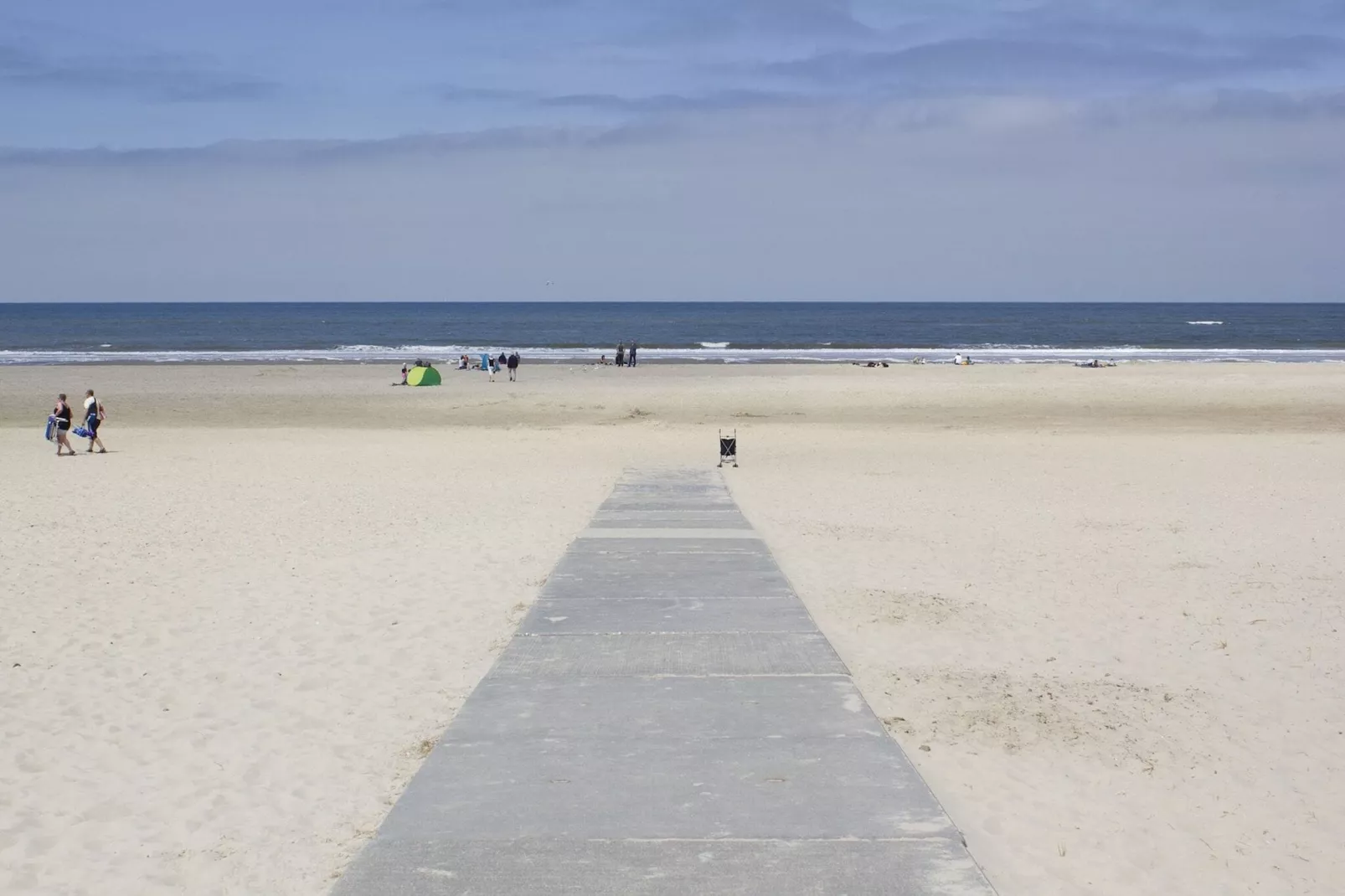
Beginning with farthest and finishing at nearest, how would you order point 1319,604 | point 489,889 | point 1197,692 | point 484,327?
point 484,327 → point 1319,604 → point 1197,692 → point 489,889

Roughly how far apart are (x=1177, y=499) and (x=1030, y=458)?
5097 millimetres

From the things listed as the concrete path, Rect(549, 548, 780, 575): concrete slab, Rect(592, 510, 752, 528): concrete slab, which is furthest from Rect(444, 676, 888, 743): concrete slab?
Rect(592, 510, 752, 528): concrete slab

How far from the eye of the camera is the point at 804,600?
10.1 meters

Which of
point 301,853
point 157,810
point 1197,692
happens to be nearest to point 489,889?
point 301,853

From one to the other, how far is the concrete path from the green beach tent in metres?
30.6

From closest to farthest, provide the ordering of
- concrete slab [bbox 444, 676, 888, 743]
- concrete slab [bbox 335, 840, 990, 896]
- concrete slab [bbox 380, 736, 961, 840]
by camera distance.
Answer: concrete slab [bbox 335, 840, 990, 896] → concrete slab [bbox 380, 736, 961, 840] → concrete slab [bbox 444, 676, 888, 743]

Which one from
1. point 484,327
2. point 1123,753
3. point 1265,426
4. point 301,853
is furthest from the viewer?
point 484,327

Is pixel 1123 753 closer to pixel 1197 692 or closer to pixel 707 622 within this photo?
pixel 1197 692

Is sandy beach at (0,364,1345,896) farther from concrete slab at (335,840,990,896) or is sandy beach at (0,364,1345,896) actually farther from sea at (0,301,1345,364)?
sea at (0,301,1345,364)

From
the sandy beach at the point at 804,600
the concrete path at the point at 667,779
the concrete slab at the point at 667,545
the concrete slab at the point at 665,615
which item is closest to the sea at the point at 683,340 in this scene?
the sandy beach at the point at 804,600

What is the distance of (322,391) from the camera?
3778 centimetres

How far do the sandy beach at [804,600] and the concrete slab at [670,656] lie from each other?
1.27 ft

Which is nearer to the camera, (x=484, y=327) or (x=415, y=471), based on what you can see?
(x=415, y=471)

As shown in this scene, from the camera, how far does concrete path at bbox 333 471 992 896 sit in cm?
468
